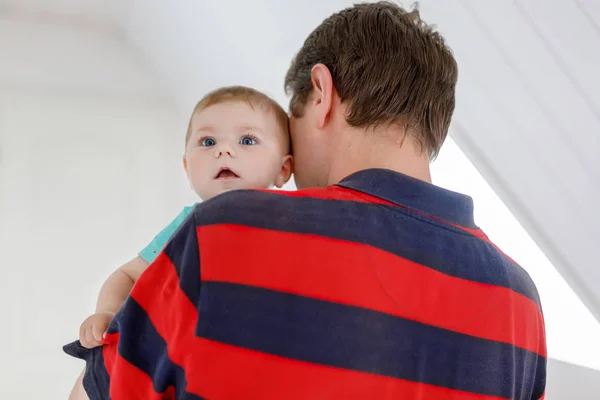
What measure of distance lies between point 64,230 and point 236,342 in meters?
2.37

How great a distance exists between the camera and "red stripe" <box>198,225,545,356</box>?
0.70 m

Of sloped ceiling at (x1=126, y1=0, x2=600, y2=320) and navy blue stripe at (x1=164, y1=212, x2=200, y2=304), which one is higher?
sloped ceiling at (x1=126, y1=0, x2=600, y2=320)

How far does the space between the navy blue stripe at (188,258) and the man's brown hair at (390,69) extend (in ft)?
1.02

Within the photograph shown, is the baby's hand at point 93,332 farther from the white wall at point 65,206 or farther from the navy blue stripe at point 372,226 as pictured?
the white wall at point 65,206

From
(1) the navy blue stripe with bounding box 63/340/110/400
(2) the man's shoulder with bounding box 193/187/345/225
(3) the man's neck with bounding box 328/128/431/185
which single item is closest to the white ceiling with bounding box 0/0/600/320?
(3) the man's neck with bounding box 328/128/431/185

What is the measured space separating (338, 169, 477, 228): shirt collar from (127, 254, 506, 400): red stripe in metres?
0.21

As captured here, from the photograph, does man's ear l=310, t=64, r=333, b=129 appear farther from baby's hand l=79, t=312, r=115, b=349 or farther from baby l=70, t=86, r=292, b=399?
baby's hand l=79, t=312, r=115, b=349

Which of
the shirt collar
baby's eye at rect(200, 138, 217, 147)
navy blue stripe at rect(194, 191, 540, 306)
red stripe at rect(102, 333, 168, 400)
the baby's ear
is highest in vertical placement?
baby's eye at rect(200, 138, 217, 147)

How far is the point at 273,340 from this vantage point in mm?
699

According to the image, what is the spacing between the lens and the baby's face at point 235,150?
114 cm

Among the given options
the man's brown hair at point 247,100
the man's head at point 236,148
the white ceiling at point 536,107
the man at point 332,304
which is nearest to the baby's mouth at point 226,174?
the man's head at point 236,148

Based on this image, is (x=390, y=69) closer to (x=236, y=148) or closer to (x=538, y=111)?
(x=236, y=148)

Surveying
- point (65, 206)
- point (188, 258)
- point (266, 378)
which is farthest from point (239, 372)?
point (65, 206)

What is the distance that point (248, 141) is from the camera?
1.17m
